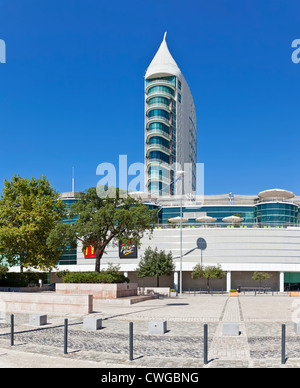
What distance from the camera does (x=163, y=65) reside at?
116 metres

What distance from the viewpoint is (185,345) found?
13.5 metres

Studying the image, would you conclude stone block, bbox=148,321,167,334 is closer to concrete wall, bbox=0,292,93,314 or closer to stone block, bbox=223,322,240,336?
stone block, bbox=223,322,240,336

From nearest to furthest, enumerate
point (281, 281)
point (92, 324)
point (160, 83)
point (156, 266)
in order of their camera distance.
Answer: point (92, 324) → point (156, 266) → point (281, 281) → point (160, 83)

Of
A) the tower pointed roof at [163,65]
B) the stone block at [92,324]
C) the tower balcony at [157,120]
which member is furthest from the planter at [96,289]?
the tower pointed roof at [163,65]

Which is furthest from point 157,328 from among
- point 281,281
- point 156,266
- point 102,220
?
point 281,281

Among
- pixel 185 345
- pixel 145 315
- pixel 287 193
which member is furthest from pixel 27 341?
pixel 287 193

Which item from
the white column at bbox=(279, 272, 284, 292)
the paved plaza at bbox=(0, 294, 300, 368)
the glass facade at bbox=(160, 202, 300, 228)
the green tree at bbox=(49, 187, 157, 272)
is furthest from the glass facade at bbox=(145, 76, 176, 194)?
the paved plaza at bbox=(0, 294, 300, 368)

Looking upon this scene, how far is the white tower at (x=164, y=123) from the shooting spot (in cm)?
10881

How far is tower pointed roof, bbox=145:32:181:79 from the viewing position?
113812 millimetres

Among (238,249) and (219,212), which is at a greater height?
(219,212)

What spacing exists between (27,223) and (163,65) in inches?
3335

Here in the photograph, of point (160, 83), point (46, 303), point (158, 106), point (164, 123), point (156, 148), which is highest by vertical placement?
point (160, 83)

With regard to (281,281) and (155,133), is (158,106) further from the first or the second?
(281,281)
